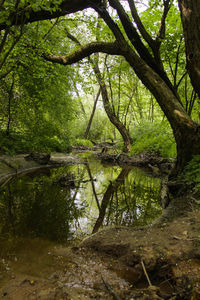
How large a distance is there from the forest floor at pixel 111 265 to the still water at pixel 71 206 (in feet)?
1.27

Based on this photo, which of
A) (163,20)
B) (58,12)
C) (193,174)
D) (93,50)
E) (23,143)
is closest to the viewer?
(193,174)

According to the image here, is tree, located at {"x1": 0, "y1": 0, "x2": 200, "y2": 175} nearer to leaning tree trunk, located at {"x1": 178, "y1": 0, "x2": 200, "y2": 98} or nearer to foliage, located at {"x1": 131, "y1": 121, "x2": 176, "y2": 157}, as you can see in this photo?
leaning tree trunk, located at {"x1": 178, "y1": 0, "x2": 200, "y2": 98}

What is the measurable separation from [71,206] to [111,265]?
80.7 inches

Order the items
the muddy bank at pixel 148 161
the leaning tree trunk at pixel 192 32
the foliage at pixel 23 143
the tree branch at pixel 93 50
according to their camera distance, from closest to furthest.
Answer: the leaning tree trunk at pixel 192 32 → the tree branch at pixel 93 50 → the muddy bank at pixel 148 161 → the foliage at pixel 23 143

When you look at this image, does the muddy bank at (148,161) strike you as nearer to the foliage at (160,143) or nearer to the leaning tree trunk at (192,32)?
the foliage at (160,143)

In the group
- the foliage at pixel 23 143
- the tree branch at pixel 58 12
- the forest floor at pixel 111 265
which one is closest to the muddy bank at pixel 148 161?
the foliage at pixel 23 143

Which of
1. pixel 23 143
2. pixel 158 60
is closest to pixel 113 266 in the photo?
pixel 158 60

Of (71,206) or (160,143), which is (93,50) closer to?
(71,206)

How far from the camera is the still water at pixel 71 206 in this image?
274 cm

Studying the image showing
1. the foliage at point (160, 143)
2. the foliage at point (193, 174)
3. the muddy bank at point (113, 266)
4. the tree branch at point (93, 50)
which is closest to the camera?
the muddy bank at point (113, 266)

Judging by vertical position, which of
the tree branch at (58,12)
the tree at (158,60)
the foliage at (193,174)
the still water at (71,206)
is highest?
the tree branch at (58,12)

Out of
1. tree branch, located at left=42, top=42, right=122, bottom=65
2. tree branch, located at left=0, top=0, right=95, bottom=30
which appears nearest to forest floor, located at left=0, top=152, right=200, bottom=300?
tree branch, located at left=42, top=42, right=122, bottom=65

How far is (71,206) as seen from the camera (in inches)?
145

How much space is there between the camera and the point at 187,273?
135 centimetres
